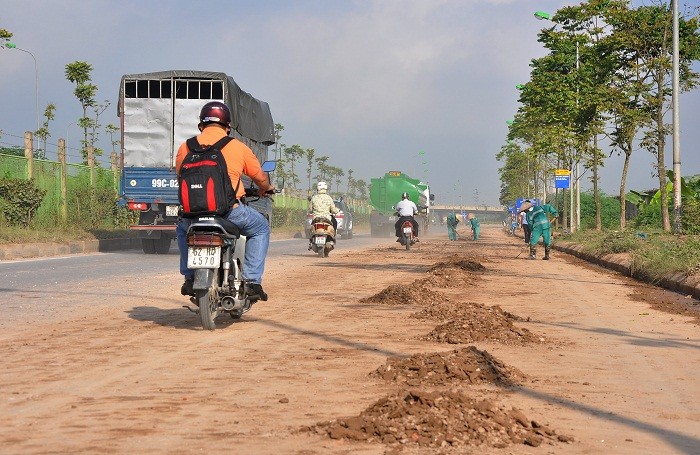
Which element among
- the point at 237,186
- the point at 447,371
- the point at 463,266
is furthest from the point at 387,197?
the point at 447,371

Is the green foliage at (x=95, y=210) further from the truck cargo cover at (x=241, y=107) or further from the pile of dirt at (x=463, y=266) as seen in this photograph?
the pile of dirt at (x=463, y=266)

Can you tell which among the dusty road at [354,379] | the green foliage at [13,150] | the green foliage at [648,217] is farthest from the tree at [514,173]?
the dusty road at [354,379]

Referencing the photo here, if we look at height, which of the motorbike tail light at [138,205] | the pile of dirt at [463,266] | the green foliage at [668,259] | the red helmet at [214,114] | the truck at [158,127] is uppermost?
the truck at [158,127]

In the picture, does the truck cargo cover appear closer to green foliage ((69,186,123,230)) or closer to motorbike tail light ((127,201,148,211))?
motorbike tail light ((127,201,148,211))

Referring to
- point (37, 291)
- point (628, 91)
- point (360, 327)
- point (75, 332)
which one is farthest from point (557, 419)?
point (628, 91)

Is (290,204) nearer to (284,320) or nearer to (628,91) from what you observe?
(628,91)

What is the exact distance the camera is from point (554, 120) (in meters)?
40.2

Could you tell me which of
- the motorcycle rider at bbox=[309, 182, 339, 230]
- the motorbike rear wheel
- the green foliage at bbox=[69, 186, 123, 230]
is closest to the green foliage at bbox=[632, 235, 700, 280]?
the motorcycle rider at bbox=[309, 182, 339, 230]

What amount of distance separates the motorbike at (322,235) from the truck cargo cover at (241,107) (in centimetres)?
301

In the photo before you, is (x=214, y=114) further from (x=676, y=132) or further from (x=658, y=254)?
(x=676, y=132)

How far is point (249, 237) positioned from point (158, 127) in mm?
15105

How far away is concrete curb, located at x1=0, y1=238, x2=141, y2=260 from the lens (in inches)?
940

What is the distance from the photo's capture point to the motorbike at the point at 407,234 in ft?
95.6

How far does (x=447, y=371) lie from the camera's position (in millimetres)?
6297
